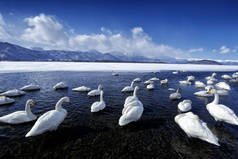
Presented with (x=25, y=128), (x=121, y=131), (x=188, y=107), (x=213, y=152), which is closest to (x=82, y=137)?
(x=121, y=131)

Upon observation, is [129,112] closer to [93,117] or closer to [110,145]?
[110,145]

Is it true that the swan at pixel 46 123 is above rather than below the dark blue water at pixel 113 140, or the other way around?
above

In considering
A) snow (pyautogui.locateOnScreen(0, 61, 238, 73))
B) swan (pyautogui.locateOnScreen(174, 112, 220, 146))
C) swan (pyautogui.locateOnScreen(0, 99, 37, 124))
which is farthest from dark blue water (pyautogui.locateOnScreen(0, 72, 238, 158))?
snow (pyautogui.locateOnScreen(0, 61, 238, 73))

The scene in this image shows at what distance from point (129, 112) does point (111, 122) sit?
63.9 inches

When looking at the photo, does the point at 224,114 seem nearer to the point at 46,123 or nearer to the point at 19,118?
the point at 46,123

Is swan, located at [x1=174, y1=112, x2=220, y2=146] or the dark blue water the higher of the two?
swan, located at [x1=174, y1=112, x2=220, y2=146]

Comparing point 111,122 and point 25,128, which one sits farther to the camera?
point 111,122

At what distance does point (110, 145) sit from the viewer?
5.97 m

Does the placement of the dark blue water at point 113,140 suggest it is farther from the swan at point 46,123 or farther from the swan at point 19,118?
the swan at point 46,123

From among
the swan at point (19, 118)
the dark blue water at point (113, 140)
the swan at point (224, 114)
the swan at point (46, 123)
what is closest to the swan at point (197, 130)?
the dark blue water at point (113, 140)

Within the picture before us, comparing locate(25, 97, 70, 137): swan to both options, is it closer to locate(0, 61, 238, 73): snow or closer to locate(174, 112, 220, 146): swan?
locate(174, 112, 220, 146): swan

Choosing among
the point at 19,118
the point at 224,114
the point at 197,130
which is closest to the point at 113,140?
the point at 197,130

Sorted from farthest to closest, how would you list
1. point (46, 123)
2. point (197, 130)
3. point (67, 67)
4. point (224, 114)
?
point (67, 67) → point (224, 114) → point (46, 123) → point (197, 130)

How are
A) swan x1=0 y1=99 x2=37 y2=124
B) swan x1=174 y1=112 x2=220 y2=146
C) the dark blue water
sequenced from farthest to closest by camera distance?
swan x1=0 y1=99 x2=37 y2=124 < the dark blue water < swan x1=174 y1=112 x2=220 y2=146
